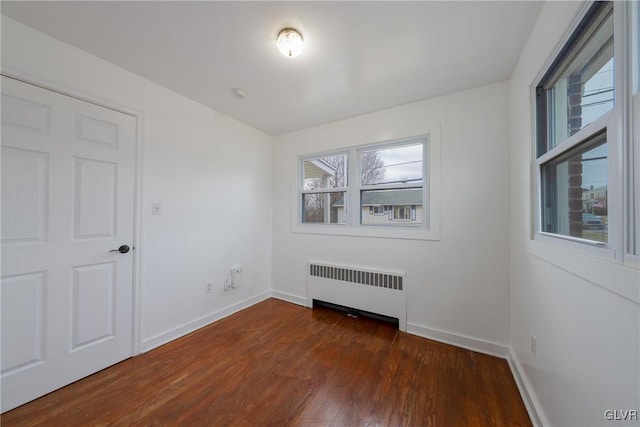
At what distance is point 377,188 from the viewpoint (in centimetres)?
270

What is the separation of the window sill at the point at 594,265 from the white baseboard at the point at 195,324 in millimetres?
3017

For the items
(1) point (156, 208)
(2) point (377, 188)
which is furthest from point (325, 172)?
(1) point (156, 208)

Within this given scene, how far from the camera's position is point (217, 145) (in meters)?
2.67

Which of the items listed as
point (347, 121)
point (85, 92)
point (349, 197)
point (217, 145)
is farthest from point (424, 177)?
point (85, 92)

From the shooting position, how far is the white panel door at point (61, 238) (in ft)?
4.68

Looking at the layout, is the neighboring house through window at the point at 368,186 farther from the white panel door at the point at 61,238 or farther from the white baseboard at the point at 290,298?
the white panel door at the point at 61,238

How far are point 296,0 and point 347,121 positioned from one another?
5.29ft

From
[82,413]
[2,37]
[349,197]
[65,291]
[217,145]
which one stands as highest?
[2,37]

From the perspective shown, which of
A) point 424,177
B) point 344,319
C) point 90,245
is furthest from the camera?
point 344,319

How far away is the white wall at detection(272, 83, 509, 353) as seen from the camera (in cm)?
201

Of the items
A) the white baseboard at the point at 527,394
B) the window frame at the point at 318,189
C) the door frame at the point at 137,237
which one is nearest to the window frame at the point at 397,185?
the window frame at the point at 318,189

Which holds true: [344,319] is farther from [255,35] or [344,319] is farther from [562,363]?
[255,35]

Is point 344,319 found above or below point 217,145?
below

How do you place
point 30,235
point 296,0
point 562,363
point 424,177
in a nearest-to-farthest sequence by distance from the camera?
point 562,363 < point 296,0 < point 30,235 < point 424,177
